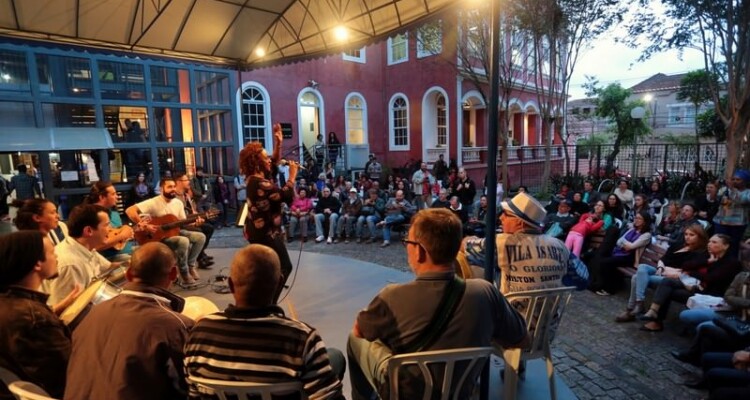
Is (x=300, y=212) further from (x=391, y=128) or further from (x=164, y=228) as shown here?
(x=391, y=128)

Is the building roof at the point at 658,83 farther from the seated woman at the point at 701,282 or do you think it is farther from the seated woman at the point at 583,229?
the seated woman at the point at 701,282

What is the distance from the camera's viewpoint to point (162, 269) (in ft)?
5.49

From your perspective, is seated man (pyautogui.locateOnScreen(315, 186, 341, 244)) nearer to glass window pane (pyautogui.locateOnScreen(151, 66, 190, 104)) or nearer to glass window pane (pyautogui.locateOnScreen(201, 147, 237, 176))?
glass window pane (pyautogui.locateOnScreen(201, 147, 237, 176))

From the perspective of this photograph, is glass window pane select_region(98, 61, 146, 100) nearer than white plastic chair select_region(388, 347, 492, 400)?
No

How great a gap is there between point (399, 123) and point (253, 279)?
15910 mm

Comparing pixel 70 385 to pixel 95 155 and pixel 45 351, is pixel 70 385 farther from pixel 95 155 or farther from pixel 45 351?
pixel 95 155

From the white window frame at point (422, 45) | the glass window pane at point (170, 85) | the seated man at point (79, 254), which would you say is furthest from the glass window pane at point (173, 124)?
the seated man at point (79, 254)

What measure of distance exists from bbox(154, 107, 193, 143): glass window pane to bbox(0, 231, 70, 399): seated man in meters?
9.07

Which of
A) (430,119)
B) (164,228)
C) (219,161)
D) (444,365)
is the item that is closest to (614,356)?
(444,365)

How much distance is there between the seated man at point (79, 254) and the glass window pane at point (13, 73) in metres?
7.45

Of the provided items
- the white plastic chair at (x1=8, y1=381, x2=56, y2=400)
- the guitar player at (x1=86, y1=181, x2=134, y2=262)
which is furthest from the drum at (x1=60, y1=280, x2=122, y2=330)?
the guitar player at (x1=86, y1=181, x2=134, y2=262)

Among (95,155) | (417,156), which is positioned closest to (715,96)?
(417,156)

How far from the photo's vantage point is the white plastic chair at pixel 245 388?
1.32m

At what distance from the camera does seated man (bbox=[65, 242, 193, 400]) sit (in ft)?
4.72
